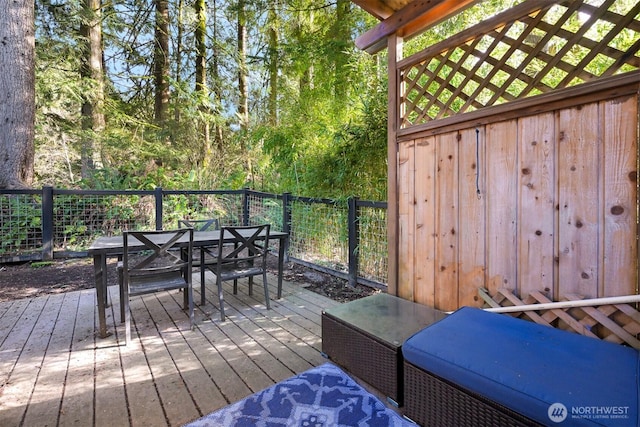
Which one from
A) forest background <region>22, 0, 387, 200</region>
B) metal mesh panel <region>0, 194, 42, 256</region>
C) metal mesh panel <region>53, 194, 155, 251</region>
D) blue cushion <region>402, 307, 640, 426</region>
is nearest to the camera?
blue cushion <region>402, 307, 640, 426</region>

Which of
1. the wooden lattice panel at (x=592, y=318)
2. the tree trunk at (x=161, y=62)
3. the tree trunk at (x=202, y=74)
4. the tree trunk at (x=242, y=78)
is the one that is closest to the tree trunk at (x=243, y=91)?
the tree trunk at (x=242, y=78)

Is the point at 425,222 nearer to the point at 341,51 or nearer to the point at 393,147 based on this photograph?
the point at 393,147

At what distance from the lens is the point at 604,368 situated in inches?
50.7

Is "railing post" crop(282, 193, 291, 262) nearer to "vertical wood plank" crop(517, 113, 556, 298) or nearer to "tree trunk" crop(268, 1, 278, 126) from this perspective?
"tree trunk" crop(268, 1, 278, 126)

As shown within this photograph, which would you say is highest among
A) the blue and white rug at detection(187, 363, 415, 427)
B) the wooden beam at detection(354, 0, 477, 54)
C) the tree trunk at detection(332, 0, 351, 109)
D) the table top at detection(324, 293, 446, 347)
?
the tree trunk at detection(332, 0, 351, 109)

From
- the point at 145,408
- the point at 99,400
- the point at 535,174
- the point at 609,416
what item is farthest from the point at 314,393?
the point at 535,174

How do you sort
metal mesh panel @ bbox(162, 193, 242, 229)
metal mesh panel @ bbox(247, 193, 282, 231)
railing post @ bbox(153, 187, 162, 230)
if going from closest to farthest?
metal mesh panel @ bbox(247, 193, 282, 231)
railing post @ bbox(153, 187, 162, 230)
metal mesh panel @ bbox(162, 193, 242, 229)

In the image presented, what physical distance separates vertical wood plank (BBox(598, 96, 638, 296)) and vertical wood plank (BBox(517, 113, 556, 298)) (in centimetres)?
23

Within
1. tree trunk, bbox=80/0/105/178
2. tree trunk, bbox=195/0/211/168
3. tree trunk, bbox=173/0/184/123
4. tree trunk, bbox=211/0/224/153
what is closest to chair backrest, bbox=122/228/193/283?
tree trunk, bbox=80/0/105/178

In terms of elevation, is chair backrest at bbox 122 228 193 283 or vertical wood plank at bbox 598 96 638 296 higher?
vertical wood plank at bbox 598 96 638 296

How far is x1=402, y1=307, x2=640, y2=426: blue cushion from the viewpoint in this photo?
1.10 metres

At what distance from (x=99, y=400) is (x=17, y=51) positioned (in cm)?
595

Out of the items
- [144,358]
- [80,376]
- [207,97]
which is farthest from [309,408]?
[207,97]

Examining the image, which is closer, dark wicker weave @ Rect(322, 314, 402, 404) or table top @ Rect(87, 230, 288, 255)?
dark wicker weave @ Rect(322, 314, 402, 404)
